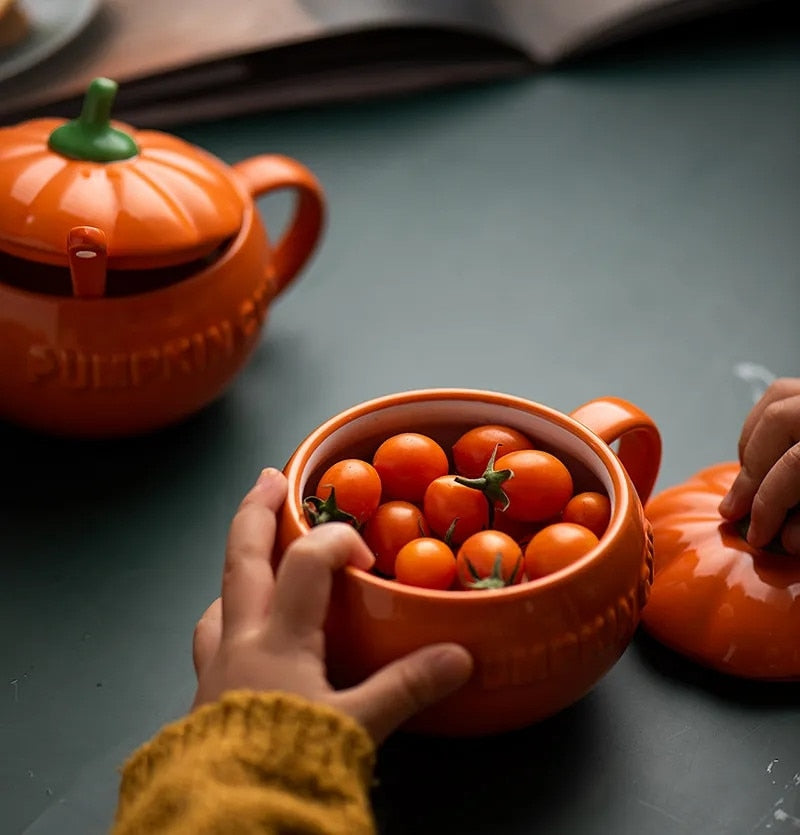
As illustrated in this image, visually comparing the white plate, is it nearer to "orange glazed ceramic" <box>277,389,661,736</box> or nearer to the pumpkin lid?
the pumpkin lid

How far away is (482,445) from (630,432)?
10 centimetres

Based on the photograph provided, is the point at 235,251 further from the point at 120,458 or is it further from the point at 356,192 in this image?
the point at 356,192

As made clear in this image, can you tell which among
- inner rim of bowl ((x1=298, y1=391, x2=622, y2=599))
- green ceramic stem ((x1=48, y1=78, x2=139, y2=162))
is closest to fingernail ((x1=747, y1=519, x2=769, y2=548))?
inner rim of bowl ((x1=298, y1=391, x2=622, y2=599))

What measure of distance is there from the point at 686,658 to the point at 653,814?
0.11 meters

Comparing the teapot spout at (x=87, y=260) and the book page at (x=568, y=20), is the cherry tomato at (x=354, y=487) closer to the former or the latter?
the teapot spout at (x=87, y=260)

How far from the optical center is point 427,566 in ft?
1.85

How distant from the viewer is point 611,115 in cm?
121

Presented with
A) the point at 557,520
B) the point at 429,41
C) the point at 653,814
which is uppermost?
the point at 429,41

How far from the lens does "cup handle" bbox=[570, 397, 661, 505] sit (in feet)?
2.17

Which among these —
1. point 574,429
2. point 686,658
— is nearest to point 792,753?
point 686,658

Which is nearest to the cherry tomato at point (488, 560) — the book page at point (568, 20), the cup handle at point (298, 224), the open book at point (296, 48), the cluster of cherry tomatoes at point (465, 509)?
the cluster of cherry tomatoes at point (465, 509)

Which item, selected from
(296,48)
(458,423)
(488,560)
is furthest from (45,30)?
(488,560)

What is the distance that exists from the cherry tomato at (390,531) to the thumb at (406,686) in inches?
2.9

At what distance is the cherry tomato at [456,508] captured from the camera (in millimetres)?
601
